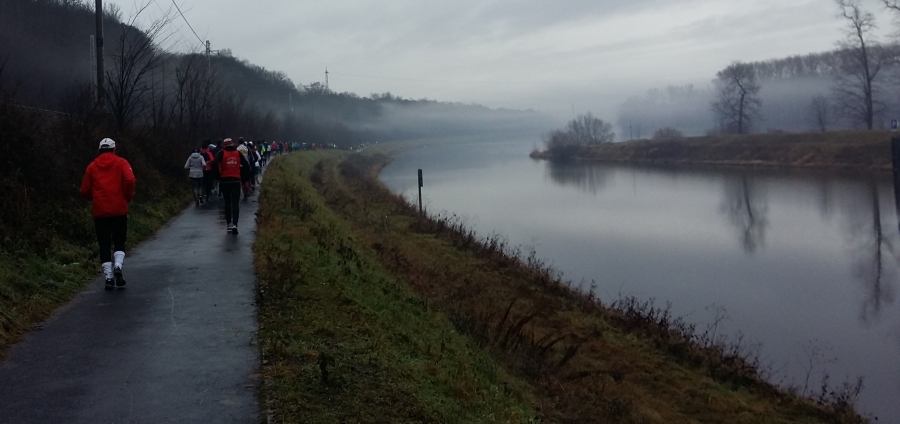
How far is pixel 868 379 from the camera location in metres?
13.2

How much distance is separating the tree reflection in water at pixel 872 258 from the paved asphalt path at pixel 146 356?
13805mm

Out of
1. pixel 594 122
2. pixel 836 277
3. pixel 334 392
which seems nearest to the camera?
pixel 334 392

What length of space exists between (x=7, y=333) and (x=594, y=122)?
346ft

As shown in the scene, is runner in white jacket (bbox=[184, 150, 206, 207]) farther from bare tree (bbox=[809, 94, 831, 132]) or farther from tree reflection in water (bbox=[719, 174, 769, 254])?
bare tree (bbox=[809, 94, 831, 132])

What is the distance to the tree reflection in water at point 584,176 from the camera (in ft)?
165

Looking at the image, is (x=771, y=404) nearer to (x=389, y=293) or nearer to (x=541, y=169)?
(x=389, y=293)

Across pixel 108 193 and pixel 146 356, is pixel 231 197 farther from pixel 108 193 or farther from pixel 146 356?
pixel 146 356

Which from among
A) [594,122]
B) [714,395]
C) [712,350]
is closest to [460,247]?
[712,350]

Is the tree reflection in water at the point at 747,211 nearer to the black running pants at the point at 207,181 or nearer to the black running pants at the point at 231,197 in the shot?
the black running pants at the point at 207,181

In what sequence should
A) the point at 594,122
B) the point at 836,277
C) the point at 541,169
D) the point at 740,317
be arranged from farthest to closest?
the point at 594,122
the point at 541,169
the point at 836,277
the point at 740,317

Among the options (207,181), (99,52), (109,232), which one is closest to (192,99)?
(207,181)

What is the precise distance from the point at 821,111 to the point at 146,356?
94.9m


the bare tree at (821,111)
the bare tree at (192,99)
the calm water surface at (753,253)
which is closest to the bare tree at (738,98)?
the bare tree at (821,111)

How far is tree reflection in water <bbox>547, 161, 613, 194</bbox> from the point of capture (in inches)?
1982
